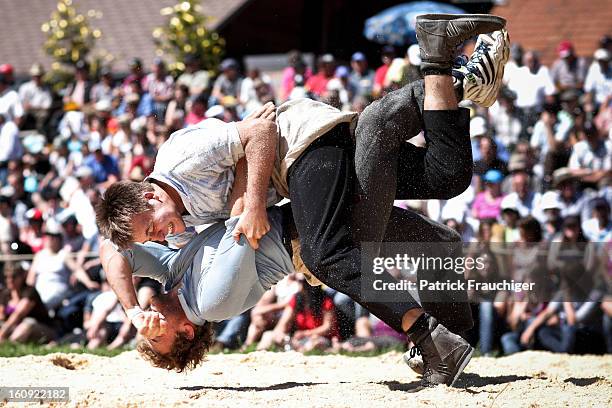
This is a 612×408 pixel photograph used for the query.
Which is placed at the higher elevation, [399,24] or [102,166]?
[399,24]

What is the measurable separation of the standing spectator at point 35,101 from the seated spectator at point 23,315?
5.15 metres

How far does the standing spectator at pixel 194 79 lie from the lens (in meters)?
11.2

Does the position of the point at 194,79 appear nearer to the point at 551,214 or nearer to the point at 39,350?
the point at 39,350

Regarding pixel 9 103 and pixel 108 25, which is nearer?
pixel 9 103

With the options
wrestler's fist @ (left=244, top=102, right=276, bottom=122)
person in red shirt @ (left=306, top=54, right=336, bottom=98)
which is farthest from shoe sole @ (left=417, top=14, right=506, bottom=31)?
person in red shirt @ (left=306, top=54, right=336, bottom=98)

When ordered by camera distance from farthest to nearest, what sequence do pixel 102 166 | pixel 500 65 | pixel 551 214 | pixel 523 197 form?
pixel 102 166 < pixel 523 197 < pixel 551 214 < pixel 500 65

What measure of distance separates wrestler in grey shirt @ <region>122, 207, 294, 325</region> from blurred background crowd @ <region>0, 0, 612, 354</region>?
0.98m

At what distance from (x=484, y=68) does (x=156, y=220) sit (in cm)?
173

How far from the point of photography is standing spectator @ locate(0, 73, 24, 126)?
1284 centimetres

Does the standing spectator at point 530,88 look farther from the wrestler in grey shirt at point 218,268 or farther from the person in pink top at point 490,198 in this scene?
the wrestler in grey shirt at point 218,268

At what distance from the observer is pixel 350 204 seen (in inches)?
171

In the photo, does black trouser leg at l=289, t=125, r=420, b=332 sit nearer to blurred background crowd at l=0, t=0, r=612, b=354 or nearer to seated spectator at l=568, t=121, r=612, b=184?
blurred background crowd at l=0, t=0, r=612, b=354

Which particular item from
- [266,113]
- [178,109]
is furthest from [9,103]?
[266,113]

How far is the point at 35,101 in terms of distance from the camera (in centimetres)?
1382
